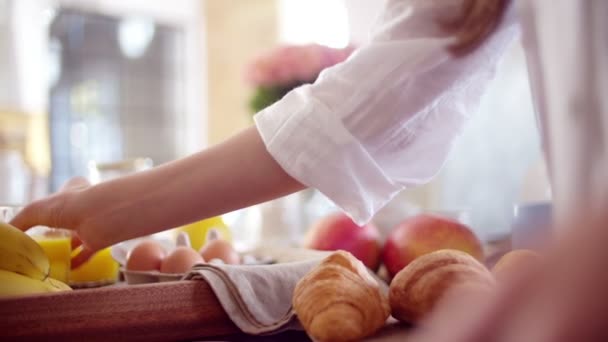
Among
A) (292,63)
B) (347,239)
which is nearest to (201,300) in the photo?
(347,239)

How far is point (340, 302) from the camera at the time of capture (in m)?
0.49

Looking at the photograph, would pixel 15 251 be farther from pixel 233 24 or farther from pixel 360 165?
pixel 233 24

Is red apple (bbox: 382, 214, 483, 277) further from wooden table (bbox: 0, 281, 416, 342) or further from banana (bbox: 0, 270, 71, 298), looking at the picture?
banana (bbox: 0, 270, 71, 298)

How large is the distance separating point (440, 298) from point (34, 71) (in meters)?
4.70

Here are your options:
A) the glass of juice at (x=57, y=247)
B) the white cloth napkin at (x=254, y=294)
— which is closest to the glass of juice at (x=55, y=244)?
the glass of juice at (x=57, y=247)

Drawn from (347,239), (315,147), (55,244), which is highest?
(315,147)

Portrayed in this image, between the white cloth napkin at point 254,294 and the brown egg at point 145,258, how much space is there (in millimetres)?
179

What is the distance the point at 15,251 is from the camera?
59cm

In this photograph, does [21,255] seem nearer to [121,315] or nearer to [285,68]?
[121,315]

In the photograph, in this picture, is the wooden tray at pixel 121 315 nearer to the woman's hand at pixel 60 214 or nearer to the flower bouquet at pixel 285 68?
the woman's hand at pixel 60 214

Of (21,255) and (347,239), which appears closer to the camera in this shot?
(21,255)

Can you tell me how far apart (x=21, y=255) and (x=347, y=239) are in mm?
496

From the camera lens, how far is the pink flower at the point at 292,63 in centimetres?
125

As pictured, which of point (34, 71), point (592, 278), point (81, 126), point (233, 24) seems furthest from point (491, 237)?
point (34, 71)
